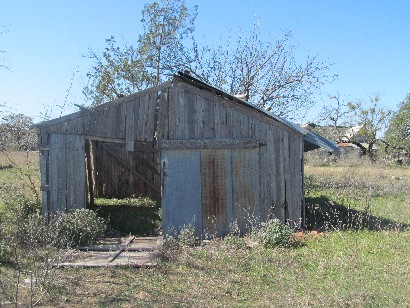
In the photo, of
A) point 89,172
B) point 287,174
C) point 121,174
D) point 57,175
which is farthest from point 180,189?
point 121,174

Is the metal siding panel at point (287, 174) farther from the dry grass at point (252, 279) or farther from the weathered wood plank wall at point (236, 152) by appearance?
the dry grass at point (252, 279)

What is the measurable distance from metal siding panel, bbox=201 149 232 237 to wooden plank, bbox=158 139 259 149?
154mm

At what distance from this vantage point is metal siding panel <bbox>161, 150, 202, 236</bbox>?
9.45 m

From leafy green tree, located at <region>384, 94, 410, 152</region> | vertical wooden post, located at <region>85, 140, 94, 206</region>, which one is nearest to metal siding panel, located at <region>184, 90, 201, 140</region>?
vertical wooden post, located at <region>85, 140, 94, 206</region>

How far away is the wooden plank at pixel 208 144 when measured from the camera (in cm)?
936

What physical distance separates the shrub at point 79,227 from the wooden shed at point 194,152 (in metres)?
0.65

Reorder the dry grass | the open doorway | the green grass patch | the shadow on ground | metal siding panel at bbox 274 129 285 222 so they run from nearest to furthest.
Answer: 1. the dry grass
2. metal siding panel at bbox 274 129 285 222
3. the shadow on ground
4. the green grass patch
5. the open doorway

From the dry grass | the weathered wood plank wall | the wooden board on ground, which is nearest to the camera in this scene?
the dry grass

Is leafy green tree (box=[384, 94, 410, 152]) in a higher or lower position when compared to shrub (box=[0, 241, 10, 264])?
higher

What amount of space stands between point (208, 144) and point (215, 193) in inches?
47.6

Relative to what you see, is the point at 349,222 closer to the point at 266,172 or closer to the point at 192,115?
the point at 266,172

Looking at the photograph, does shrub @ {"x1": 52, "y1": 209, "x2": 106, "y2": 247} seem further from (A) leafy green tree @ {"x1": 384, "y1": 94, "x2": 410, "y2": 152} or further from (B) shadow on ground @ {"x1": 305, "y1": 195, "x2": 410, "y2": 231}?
(A) leafy green tree @ {"x1": 384, "y1": 94, "x2": 410, "y2": 152}

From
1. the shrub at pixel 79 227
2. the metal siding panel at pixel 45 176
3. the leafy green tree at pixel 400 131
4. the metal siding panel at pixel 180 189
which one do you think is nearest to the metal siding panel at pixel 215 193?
the metal siding panel at pixel 180 189

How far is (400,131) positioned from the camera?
39.9 m
